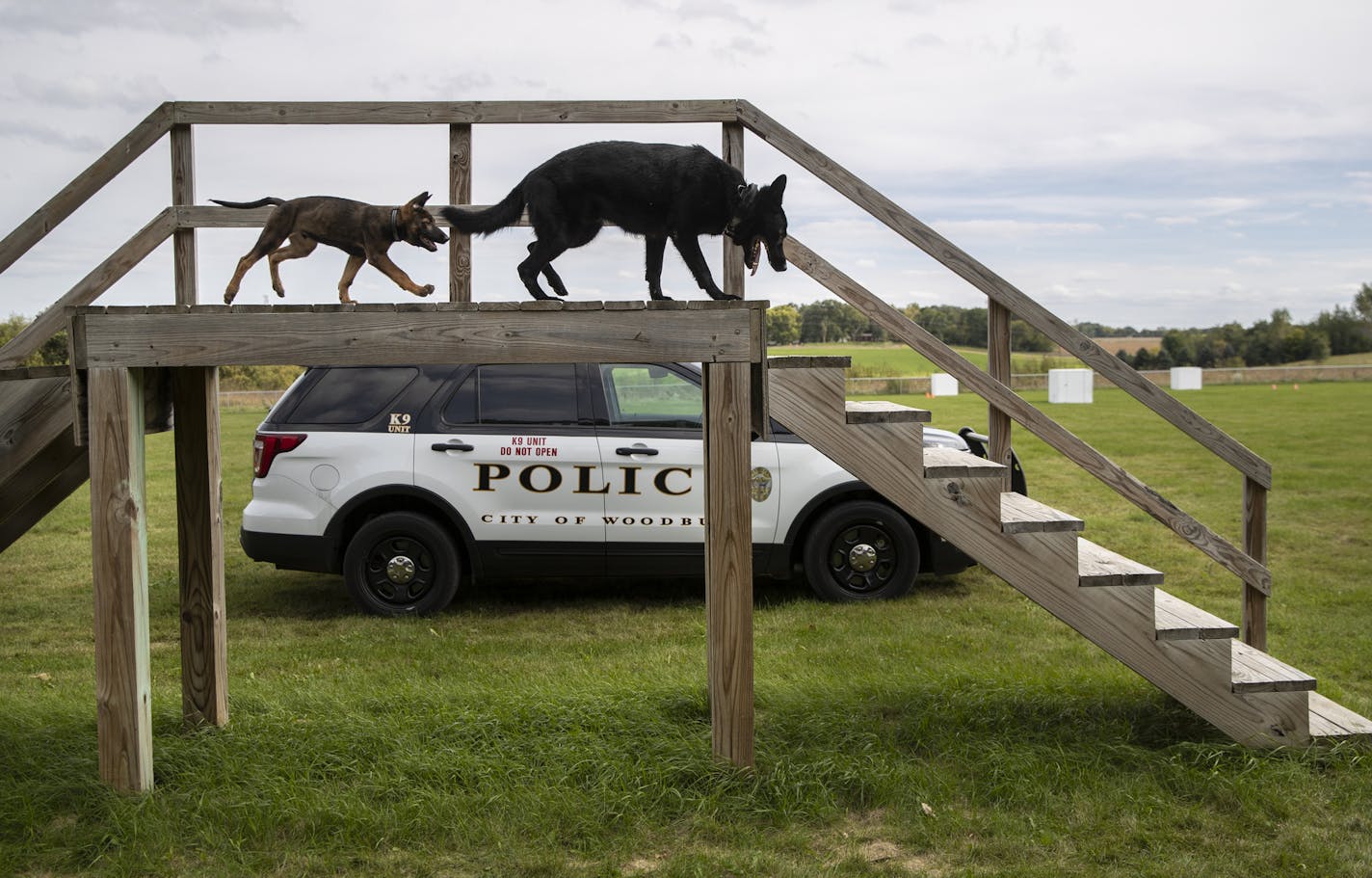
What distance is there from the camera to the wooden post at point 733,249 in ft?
16.8

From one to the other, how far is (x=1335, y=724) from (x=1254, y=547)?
2.77ft

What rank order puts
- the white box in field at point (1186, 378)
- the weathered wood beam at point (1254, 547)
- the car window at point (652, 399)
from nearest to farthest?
the weathered wood beam at point (1254, 547), the car window at point (652, 399), the white box in field at point (1186, 378)

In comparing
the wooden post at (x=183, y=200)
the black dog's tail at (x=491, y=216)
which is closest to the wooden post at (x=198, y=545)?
the wooden post at (x=183, y=200)

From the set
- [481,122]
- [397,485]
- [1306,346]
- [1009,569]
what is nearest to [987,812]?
[1009,569]

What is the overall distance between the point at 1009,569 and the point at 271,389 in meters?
26.6

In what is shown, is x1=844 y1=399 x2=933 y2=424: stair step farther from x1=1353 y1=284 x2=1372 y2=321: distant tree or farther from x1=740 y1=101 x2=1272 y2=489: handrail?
x1=1353 y1=284 x2=1372 y2=321: distant tree

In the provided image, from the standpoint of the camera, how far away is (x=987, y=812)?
4434 millimetres

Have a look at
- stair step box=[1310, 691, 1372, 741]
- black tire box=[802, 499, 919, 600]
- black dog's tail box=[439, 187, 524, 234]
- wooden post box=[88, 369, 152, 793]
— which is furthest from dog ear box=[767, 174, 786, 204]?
black tire box=[802, 499, 919, 600]

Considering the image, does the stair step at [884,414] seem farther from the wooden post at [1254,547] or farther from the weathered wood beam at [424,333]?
the wooden post at [1254,547]

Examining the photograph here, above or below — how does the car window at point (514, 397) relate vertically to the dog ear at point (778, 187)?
below

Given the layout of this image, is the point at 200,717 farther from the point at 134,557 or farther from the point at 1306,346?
the point at 1306,346

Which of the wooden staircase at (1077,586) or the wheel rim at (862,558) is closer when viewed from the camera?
the wooden staircase at (1077,586)

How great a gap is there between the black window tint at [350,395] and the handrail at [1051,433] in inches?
144

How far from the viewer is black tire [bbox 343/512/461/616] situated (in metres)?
7.79
